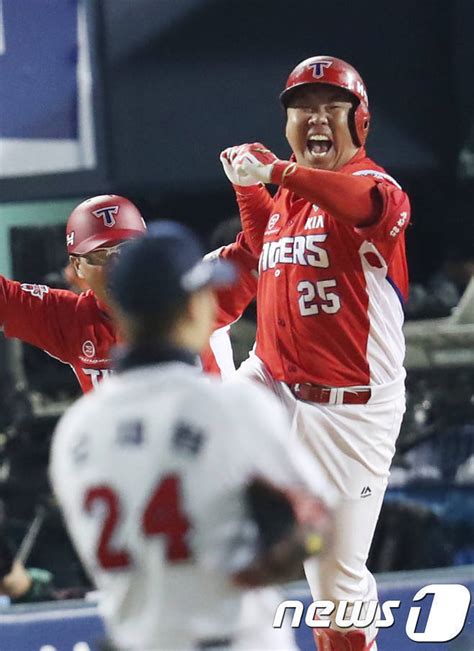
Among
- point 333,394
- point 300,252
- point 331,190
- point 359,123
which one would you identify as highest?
point 359,123

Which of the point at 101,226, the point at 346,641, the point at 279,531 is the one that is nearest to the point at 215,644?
the point at 279,531

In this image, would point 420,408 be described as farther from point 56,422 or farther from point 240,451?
point 240,451

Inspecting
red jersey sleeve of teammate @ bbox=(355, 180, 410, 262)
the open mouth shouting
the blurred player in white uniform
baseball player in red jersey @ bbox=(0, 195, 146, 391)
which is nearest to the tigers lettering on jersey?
red jersey sleeve of teammate @ bbox=(355, 180, 410, 262)

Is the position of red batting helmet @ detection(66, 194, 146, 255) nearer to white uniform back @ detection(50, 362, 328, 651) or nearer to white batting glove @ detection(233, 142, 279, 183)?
white batting glove @ detection(233, 142, 279, 183)

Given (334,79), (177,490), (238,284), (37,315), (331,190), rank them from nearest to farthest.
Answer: (177,490), (331,190), (334,79), (37,315), (238,284)

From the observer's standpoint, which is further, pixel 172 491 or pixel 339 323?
pixel 339 323

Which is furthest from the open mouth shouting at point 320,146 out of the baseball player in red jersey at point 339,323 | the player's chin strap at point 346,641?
the player's chin strap at point 346,641

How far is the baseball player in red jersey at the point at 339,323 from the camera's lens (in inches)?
131

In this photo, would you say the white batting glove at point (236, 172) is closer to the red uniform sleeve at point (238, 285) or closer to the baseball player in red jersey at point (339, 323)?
the baseball player in red jersey at point (339, 323)

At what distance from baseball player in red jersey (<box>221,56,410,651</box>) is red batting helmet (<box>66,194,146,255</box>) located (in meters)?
0.35

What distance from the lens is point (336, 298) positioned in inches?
132

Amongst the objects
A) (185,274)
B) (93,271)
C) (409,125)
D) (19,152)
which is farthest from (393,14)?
(185,274)

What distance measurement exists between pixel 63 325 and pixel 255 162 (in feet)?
2.35

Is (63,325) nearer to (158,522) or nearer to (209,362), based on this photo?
(209,362)
